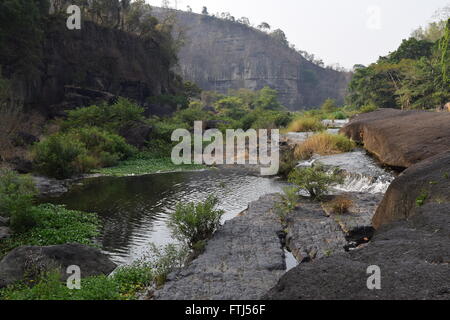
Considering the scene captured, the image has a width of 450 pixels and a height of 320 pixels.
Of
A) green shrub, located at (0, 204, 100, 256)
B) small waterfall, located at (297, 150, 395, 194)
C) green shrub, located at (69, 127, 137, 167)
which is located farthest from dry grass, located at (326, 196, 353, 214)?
green shrub, located at (69, 127, 137, 167)

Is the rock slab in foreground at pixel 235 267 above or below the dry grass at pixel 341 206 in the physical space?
below

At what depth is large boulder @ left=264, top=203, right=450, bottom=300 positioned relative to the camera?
3.81 m

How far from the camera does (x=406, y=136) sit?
39.9 ft

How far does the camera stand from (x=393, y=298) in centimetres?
366

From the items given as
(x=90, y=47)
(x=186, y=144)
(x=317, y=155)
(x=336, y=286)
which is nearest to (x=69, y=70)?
(x=90, y=47)

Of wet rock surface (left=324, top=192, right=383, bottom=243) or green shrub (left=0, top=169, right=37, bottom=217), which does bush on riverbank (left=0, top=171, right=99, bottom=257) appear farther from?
wet rock surface (left=324, top=192, right=383, bottom=243)

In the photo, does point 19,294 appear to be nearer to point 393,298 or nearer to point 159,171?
point 393,298

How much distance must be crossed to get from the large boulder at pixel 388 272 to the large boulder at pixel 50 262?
3482mm

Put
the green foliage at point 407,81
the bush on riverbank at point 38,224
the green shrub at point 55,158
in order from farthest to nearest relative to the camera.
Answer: the green foliage at point 407,81 < the green shrub at point 55,158 < the bush on riverbank at point 38,224

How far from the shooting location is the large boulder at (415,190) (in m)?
6.72

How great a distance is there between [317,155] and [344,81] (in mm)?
99676

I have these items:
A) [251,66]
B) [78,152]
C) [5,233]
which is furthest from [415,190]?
[251,66]

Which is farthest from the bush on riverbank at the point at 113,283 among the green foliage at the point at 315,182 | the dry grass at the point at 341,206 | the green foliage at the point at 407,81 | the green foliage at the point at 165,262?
the green foliage at the point at 407,81

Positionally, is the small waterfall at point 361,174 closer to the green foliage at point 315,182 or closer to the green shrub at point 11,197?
the green foliage at point 315,182
